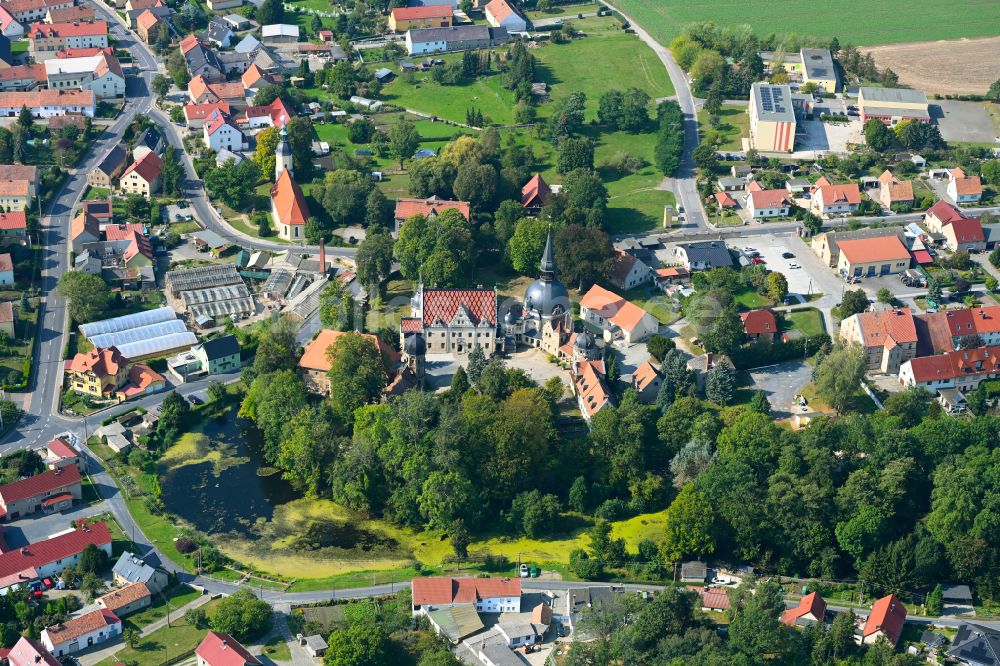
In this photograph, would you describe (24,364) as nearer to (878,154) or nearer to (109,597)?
(109,597)

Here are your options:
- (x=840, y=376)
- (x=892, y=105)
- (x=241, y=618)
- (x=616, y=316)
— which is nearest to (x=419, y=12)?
(x=892, y=105)

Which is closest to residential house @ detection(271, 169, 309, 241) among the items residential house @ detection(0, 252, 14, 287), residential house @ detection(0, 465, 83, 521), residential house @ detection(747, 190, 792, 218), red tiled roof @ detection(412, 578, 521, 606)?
residential house @ detection(0, 252, 14, 287)

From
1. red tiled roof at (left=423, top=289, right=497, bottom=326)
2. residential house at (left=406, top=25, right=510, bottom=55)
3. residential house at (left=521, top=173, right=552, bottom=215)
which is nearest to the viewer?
red tiled roof at (left=423, top=289, right=497, bottom=326)

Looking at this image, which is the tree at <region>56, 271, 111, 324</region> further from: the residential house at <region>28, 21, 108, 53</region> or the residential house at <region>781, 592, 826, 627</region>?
the residential house at <region>781, 592, 826, 627</region>

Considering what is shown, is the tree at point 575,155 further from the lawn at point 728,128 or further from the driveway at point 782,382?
the driveway at point 782,382

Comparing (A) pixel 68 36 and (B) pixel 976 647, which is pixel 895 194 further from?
(A) pixel 68 36

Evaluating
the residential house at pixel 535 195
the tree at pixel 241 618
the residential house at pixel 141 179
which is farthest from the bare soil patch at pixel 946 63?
the tree at pixel 241 618

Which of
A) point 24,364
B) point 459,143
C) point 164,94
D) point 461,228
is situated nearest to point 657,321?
point 461,228
